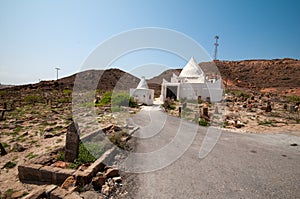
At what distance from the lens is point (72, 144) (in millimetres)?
4629

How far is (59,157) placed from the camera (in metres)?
4.87

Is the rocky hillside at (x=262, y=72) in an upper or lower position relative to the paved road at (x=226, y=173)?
upper

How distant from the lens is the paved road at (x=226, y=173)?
3499 mm

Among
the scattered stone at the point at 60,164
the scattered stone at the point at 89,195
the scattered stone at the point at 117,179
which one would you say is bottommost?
the scattered stone at the point at 89,195

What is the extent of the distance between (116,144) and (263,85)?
48494 millimetres

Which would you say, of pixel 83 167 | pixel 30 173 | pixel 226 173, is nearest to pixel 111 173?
pixel 83 167

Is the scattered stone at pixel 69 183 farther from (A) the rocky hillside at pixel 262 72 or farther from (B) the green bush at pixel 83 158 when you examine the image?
(A) the rocky hillside at pixel 262 72

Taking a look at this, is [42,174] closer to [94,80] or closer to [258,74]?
[94,80]

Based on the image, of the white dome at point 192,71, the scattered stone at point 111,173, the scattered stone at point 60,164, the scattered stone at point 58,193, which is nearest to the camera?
the scattered stone at point 58,193

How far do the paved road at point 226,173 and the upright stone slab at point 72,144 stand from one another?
5.30 feet

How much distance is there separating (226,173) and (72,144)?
4038 mm

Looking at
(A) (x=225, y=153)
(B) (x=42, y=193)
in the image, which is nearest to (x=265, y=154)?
(A) (x=225, y=153)

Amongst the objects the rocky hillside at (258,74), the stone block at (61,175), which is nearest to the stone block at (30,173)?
the stone block at (61,175)

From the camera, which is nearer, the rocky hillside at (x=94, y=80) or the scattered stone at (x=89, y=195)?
the scattered stone at (x=89, y=195)
